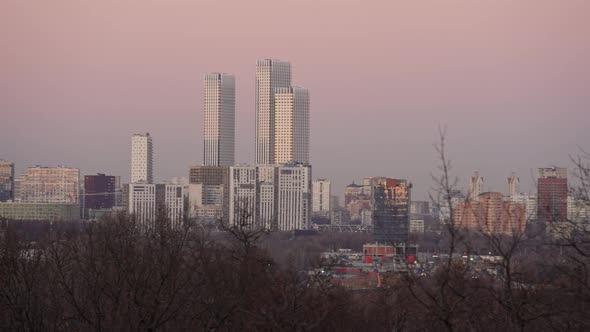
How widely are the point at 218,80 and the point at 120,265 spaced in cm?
10213

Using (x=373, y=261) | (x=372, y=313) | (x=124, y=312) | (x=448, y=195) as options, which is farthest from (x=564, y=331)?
(x=373, y=261)

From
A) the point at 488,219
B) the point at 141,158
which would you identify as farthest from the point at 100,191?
the point at 488,219

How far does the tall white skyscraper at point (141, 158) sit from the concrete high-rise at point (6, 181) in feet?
42.3

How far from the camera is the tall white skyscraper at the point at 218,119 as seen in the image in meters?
119

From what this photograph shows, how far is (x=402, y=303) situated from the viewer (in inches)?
843

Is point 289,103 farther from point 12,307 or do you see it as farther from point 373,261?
point 12,307

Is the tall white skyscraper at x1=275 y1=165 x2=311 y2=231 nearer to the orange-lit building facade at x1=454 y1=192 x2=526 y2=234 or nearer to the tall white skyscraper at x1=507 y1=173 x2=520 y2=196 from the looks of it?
the tall white skyscraper at x1=507 y1=173 x2=520 y2=196

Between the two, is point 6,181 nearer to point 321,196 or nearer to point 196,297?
point 321,196

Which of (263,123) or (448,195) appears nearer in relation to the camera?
(448,195)

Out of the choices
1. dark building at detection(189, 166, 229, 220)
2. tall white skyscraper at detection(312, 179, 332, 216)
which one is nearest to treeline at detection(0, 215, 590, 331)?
dark building at detection(189, 166, 229, 220)

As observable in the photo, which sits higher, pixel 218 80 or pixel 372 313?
pixel 218 80

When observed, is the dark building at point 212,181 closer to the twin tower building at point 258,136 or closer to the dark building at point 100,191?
the twin tower building at point 258,136

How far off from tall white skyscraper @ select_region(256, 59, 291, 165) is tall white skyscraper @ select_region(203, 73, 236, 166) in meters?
3.20

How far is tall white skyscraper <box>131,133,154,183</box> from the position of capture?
113 m
